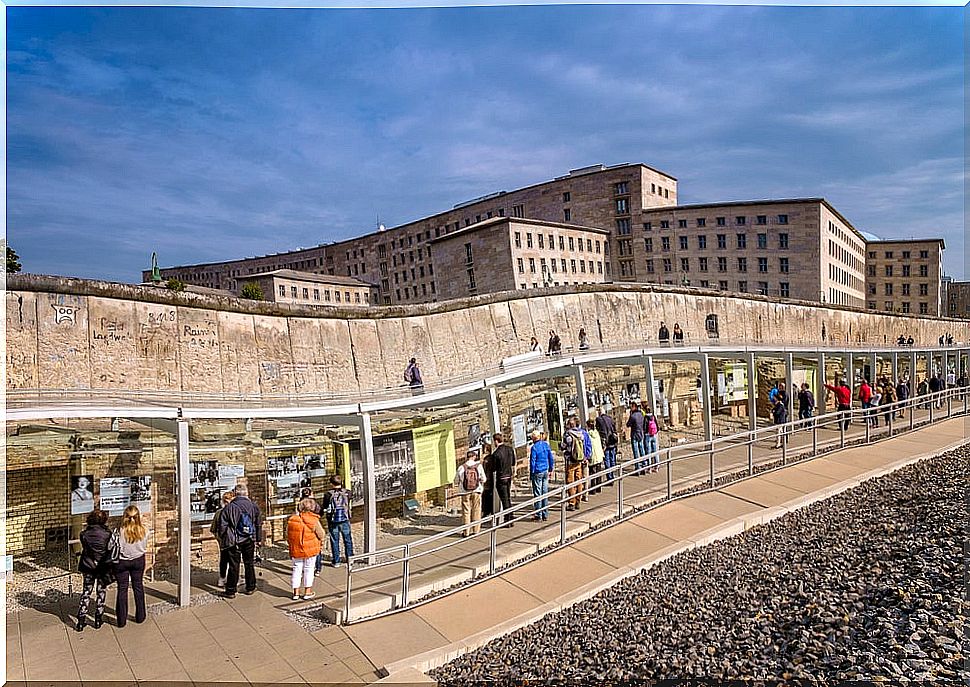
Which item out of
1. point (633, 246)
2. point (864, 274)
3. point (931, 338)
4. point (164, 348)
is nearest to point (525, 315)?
point (164, 348)

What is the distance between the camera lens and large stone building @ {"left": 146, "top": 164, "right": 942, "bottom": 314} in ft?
151

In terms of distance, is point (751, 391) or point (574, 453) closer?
point (574, 453)

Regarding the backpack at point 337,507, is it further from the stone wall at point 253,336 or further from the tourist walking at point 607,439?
the tourist walking at point 607,439

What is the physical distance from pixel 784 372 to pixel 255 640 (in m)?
13.6

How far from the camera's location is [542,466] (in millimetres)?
8055

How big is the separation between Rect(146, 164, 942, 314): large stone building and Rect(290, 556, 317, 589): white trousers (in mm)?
37357

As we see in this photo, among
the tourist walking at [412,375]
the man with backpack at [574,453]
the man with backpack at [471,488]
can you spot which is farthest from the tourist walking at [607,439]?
the tourist walking at [412,375]

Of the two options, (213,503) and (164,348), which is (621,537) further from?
(164,348)

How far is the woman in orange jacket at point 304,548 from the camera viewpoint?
6297 millimetres

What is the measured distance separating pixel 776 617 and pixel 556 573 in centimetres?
199

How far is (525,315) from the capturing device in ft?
51.4

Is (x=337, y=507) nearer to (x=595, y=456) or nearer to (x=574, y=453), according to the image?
(x=574, y=453)

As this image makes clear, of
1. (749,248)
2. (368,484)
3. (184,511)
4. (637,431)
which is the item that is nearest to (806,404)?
(637,431)

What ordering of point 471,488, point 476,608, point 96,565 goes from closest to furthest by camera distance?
point 96,565, point 476,608, point 471,488
